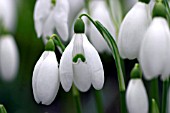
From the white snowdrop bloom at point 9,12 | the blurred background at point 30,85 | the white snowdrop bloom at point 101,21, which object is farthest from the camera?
the white snowdrop bloom at point 9,12

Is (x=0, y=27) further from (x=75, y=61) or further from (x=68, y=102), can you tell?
(x=75, y=61)

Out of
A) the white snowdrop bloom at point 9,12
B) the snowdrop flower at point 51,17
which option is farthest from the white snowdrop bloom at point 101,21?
the white snowdrop bloom at point 9,12

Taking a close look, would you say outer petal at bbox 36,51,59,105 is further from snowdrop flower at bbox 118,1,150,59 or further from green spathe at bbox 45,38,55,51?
snowdrop flower at bbox 118,1,150,59

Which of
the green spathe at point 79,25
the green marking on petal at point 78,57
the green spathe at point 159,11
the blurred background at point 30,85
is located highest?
the green spathe at point 159,11

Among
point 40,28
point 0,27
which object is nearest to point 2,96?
point 0,27

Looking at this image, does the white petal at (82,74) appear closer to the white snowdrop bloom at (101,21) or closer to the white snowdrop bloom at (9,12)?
the white snowdrop bloom at (101,21)

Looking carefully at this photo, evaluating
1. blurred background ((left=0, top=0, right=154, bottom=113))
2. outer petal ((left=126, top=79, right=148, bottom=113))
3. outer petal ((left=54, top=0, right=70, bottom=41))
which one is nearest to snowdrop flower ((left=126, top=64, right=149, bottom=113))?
outer petal ((left=126, top=79, right=148, bottom=113))
